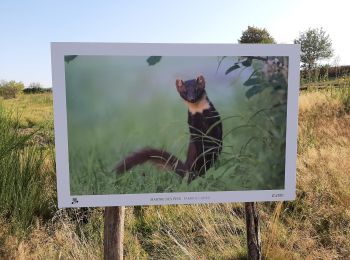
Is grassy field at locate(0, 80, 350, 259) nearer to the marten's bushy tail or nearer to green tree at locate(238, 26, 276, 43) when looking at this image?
the marten's bushy tail

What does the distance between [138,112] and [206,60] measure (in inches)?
17.3

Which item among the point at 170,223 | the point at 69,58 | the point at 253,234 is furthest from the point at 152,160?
the point at 170,223

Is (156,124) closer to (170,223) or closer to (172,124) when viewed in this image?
(172,124)

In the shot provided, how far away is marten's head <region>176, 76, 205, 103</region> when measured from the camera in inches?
76.5

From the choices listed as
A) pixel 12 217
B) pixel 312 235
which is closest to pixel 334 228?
pixel 312 235

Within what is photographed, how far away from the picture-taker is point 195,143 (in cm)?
200

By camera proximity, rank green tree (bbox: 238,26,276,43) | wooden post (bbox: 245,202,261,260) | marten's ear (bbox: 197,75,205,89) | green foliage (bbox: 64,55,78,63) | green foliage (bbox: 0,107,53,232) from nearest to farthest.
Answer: green foliage (bbox: 64,55,78,63) < marten's ear (bbox: 197,75,205,89) < wooden post (bbox: 245,202,261,260) < green foliage (bbox: 0,107,53,232) < green tree (bbox: 238,26,276,43)

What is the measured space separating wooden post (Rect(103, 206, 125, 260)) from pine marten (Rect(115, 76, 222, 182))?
318 millimetres

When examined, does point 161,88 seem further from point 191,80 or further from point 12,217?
point 12,217

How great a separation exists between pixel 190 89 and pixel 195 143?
285 mm

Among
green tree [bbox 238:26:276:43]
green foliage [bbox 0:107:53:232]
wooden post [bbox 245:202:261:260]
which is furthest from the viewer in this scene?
green tree [bbox 238:26:276:43]

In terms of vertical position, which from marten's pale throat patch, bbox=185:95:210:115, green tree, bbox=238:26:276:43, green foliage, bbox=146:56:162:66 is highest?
green tree, bbox=238:26:276:43

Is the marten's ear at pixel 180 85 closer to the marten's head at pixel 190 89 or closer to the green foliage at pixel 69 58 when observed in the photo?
the marten's head at pixel 190 89

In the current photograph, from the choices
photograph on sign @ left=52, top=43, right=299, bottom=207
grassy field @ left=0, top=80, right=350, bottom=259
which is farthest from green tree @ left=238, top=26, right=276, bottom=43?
photograph on sign @ left=52, top=43, right=299, bottom=207
